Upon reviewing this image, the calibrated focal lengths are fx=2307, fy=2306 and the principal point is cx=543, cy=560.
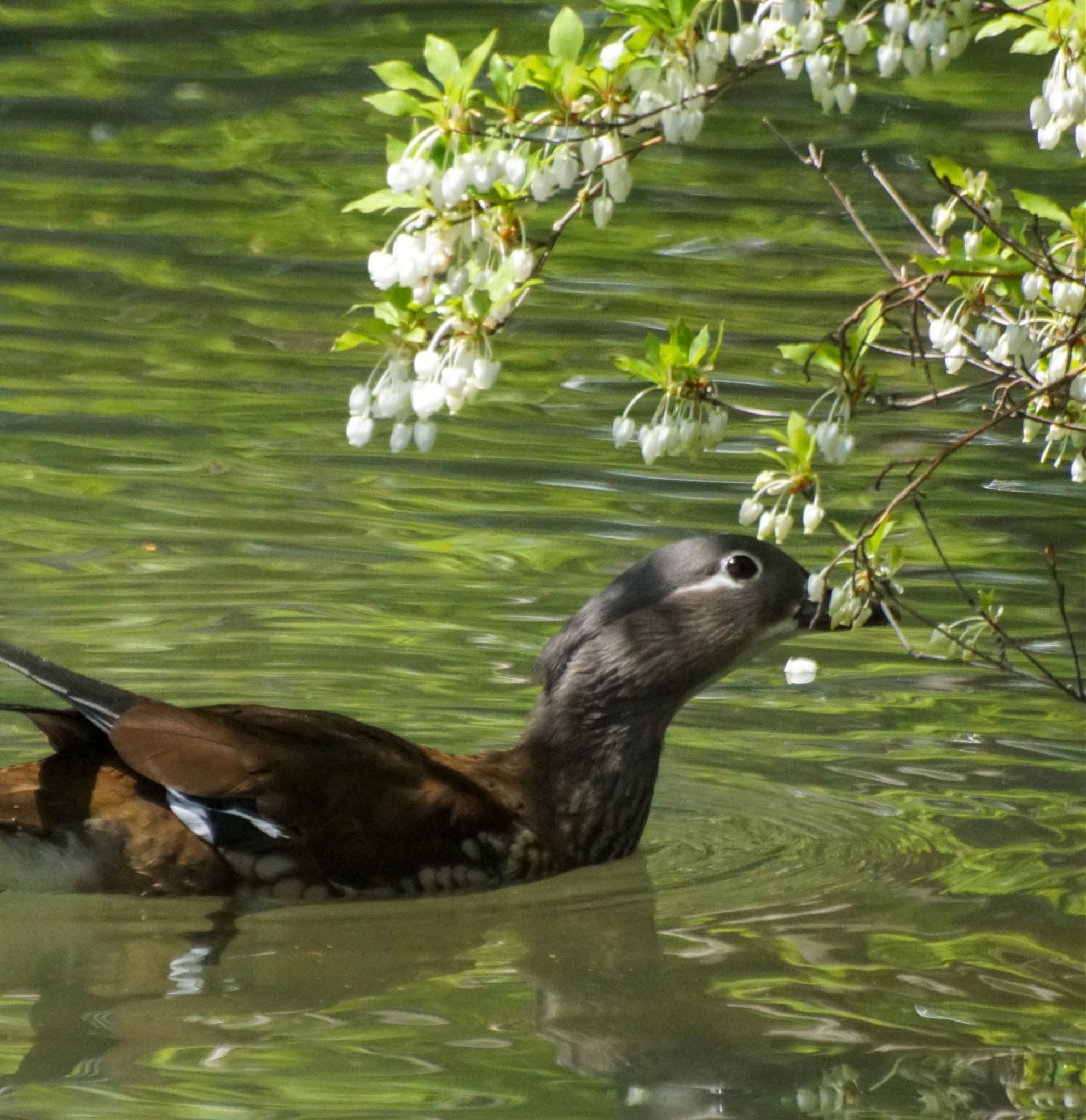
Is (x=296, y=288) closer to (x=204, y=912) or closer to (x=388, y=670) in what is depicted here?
(x=388, y=670)

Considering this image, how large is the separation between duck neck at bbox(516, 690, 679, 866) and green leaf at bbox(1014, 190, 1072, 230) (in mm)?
2346

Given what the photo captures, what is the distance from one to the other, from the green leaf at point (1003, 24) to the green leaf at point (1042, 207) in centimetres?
33

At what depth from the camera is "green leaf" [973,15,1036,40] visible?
4.57 meters

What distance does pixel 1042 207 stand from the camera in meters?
4.58

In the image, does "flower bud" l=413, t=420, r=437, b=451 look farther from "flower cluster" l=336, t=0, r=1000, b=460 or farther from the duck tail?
the duck tail

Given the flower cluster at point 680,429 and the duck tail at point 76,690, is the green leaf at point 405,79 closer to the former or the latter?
the flower cluster at point 680,429

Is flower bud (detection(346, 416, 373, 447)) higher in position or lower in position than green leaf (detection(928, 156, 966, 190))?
lower

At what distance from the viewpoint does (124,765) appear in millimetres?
5863

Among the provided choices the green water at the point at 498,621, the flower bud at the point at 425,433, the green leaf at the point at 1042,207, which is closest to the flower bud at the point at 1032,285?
the green leaf at the point at 1042,207

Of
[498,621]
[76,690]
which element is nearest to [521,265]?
[76,690]

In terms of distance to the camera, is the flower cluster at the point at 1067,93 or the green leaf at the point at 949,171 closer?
the flower cluster at the point at 1067,93

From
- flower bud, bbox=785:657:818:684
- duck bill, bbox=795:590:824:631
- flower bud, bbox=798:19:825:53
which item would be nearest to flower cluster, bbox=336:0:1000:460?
flower bud, bbox=798:19:825:53

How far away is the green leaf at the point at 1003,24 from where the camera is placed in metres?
4.57

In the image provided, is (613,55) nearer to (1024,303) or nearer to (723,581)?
(1024,303)
